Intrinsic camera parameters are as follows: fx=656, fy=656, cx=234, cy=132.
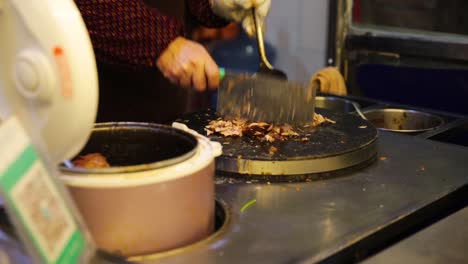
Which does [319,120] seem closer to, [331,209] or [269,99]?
[269,99]

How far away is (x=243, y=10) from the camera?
131cm

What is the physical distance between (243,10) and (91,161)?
0.62 meters

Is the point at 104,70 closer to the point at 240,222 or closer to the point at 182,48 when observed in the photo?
the point at 182,48

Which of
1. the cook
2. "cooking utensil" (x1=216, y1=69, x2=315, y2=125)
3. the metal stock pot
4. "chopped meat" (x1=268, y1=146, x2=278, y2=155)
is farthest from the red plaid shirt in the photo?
the metal stock pot

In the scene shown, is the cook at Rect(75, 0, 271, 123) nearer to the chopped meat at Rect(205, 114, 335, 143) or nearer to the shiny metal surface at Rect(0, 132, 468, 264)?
the chopped meat at Rect(205, 114, 335, 143)

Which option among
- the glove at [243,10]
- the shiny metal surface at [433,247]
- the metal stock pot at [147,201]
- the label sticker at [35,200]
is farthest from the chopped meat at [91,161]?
the glove at [243,10]

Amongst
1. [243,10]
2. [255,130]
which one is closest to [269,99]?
[255,130]

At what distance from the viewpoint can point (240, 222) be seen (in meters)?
0.81

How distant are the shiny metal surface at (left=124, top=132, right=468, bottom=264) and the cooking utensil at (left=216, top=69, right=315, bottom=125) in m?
0.15

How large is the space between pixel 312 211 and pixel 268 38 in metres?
1.40

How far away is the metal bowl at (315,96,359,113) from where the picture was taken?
150 centimetres

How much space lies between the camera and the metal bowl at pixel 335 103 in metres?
1.50

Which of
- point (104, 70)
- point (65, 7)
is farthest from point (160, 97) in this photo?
point (65, 7)

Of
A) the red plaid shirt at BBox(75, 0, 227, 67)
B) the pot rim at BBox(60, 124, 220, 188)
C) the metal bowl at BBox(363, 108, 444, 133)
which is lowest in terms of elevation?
the metal bowl at BBox(363, 108, 444, 133)
